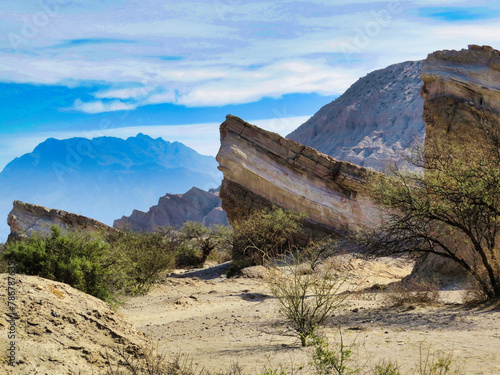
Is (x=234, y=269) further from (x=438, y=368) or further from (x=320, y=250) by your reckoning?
(x=438, y=368)

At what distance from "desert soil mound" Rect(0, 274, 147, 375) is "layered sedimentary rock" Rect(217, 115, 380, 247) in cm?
2229

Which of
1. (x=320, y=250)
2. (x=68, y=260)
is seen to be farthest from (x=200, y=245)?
(x=68, y=260)

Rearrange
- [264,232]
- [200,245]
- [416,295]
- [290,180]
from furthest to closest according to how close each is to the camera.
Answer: [200,245], [290,180], [264,232], [416,295]

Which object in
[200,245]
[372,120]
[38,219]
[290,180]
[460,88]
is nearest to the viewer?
[460,88]

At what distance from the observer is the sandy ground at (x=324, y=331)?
559 cm

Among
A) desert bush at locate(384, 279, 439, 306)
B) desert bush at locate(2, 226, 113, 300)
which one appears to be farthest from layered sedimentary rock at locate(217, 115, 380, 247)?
desert bush at locate(2, 226, 113, 300)

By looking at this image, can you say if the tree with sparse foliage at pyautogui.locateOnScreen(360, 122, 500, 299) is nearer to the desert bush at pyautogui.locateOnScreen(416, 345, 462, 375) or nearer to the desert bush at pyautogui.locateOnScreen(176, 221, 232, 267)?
the desert bush at pyautogui.locateOnScreen(416, 345, 462, 375)

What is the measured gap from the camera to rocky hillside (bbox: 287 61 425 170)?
8488 centimetres

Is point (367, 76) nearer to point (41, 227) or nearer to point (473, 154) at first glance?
point (41, 227)

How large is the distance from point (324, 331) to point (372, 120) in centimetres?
9149

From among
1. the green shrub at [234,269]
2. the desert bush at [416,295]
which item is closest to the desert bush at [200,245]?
the green shrub at [234,269]

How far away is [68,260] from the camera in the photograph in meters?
10.7

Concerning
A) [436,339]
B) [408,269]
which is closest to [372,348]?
[436,339]

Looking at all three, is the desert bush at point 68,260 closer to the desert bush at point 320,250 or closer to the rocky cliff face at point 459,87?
the desert bush at point 320,250
